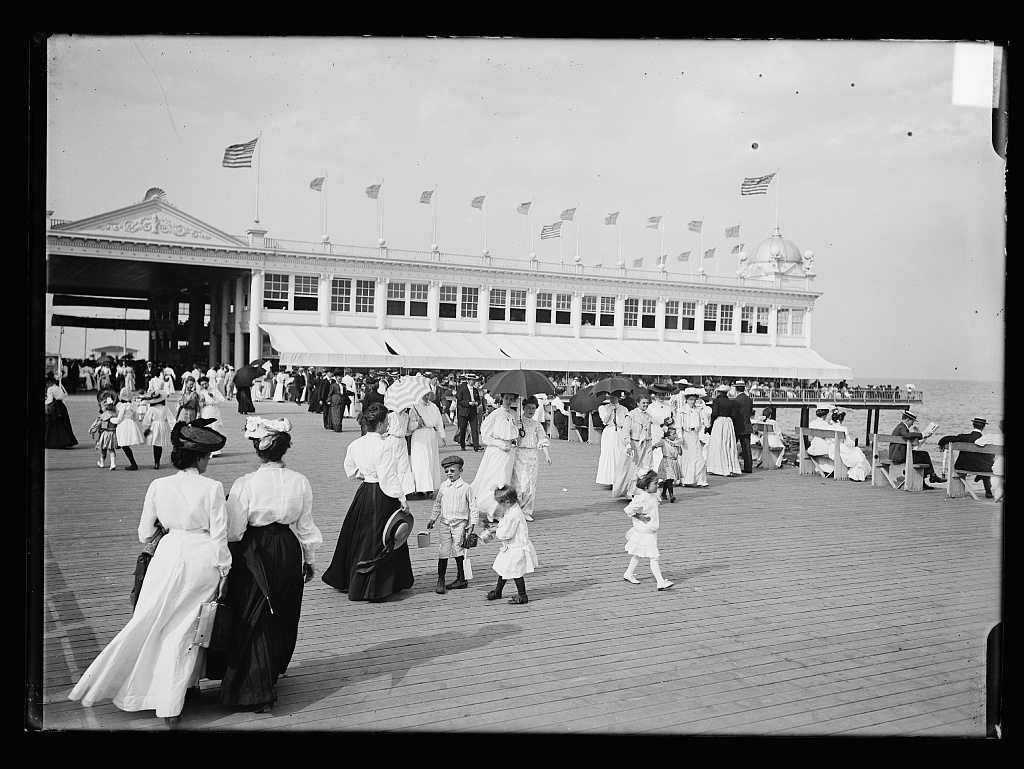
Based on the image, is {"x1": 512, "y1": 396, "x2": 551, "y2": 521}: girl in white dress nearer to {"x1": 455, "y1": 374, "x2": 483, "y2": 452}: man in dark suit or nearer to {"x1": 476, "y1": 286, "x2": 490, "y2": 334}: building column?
{"x1": 455, "y1": 374, "x2": 483, "y2": 452}: man in dark suit

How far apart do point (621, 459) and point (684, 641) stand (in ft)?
22.1

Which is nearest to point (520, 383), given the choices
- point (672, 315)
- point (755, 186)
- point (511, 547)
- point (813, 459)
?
point (511, 547)

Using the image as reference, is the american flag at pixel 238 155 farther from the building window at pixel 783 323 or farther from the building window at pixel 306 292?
the building window at pixel 783 323

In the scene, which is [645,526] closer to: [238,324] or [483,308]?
[238,324]

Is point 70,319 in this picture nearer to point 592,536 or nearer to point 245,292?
point 245,292

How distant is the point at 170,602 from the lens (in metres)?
4.43

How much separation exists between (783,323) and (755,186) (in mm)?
32341

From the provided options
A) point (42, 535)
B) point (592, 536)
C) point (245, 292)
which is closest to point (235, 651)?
point (42, 535)

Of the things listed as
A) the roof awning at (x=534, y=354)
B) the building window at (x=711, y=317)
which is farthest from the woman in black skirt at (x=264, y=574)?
the building window at (x=711, y=317)

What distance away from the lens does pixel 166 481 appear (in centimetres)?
454

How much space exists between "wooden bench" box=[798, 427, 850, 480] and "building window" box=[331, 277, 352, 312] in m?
31.6

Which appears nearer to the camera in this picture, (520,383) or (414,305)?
(520,383)

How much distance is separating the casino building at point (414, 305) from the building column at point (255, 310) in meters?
0.07

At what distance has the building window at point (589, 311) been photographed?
51188 millimetres
